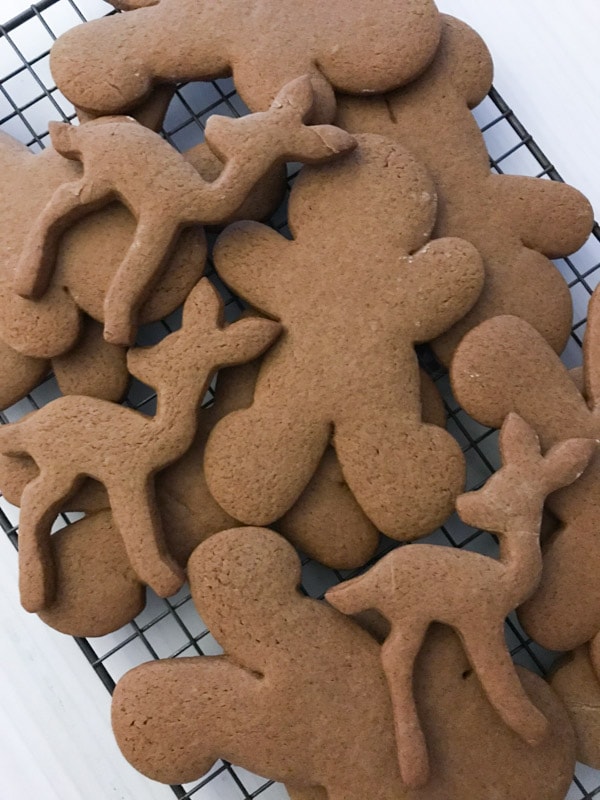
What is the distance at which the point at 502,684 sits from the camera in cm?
100

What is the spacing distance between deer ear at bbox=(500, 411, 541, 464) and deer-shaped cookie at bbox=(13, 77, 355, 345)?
0.40 meters

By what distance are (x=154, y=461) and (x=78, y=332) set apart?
0.65 ft

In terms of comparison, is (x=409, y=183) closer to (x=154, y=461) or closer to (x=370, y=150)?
(x=370, y=150)

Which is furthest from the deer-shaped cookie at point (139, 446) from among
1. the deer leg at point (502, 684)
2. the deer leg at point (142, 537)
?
the deer leg at point (502, 684)

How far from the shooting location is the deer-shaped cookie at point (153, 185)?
1021 millimetres

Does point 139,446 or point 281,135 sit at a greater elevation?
point 281,135

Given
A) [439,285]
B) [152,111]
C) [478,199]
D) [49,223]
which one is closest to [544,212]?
[478,199]

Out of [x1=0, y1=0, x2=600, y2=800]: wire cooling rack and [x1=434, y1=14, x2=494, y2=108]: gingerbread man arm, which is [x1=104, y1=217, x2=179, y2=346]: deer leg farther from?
[x1=434, y1=14, x2=494, y2=108]: gingerbread man arm

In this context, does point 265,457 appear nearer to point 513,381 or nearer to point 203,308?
point 203,308

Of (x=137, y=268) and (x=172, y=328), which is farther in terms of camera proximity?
(x=172, y=328)

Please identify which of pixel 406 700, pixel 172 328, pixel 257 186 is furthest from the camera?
pixel 172 328

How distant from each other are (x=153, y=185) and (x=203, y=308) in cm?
16

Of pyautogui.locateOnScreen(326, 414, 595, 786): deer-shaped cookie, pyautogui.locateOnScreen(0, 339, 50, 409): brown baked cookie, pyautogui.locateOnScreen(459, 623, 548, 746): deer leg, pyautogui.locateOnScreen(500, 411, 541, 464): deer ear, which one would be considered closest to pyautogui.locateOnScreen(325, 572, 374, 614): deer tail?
pyautogui.locateOnScreen(326, 414, 595, 786): deer-shaped cookie

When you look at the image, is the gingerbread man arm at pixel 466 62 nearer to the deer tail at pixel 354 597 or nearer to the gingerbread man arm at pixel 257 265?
the gingerbread man arm at pixel 257 265
